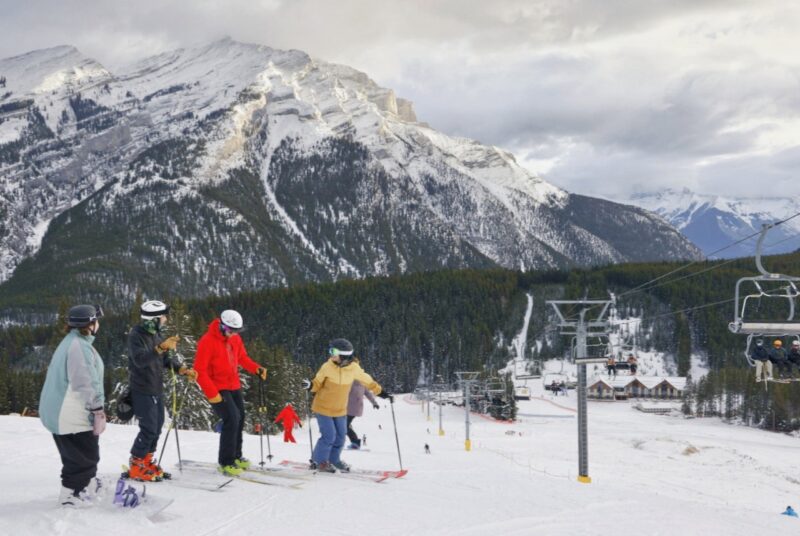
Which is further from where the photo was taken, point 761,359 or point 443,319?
point 443,319

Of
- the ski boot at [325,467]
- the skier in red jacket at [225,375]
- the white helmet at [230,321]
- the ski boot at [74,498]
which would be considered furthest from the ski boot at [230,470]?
the ski boot at [74,498]

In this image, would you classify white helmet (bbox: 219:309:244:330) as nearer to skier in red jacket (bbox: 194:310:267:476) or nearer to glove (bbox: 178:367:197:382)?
skier in red jacket (bbox: 194:310:267:476)

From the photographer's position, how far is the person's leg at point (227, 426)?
11.4 m

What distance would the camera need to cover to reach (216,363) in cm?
1127

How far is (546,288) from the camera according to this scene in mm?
187625

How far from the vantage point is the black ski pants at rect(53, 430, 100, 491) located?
8555 millimetres

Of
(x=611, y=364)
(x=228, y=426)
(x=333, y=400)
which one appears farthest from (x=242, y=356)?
(x=611, y=364)

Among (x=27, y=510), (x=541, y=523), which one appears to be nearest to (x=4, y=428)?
(x=27, y=510)

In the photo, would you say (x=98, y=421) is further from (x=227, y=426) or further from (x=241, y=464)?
(x=241, y=464)

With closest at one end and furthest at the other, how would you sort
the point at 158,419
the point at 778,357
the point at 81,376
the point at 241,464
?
the point at 81,376 → the point at 158,419 → the point at 241,464 → the point at 778,357

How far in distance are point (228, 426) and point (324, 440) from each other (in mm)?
2063

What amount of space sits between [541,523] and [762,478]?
43408mm

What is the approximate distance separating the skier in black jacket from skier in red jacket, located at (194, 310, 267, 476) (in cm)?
76

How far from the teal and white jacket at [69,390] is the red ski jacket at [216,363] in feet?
8.42
